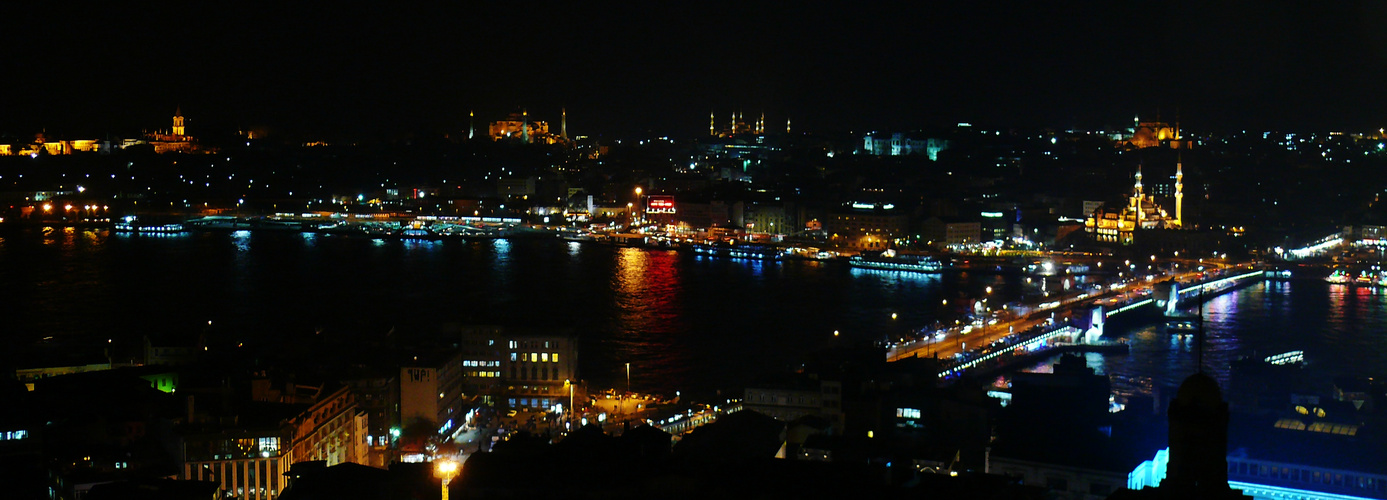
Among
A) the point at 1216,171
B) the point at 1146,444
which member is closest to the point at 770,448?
the point at 1146,444

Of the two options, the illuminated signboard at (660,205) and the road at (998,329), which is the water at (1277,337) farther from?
the illuminated signboard at (660,205)

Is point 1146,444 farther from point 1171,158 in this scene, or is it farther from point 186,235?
point 1171,158

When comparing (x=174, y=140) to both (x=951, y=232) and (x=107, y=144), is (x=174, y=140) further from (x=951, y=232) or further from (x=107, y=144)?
(x=951, y=232)

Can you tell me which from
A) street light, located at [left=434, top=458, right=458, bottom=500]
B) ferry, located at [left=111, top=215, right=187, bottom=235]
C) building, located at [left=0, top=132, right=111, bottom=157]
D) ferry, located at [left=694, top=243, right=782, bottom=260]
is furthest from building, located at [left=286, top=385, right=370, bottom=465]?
building, located at [left=0, top=132, right=111, bottom=157]

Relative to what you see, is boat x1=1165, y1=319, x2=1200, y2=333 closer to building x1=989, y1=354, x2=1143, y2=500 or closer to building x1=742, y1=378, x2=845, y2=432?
building x1=989, y1=354, x2=1143, y2=500

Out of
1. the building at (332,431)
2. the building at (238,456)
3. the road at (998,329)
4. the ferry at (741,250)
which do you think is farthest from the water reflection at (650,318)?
the building at (238,456)
